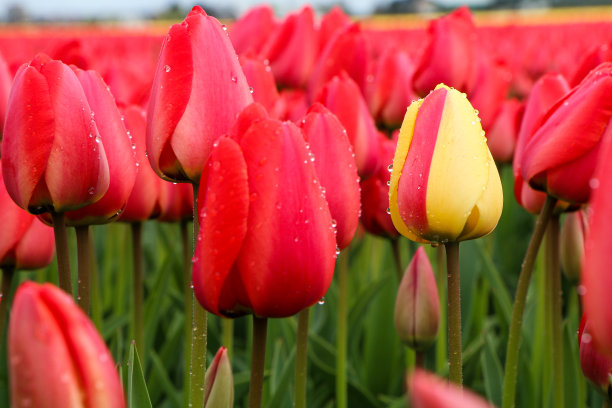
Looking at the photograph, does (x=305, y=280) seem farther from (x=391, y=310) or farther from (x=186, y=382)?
(x=391, y=310)

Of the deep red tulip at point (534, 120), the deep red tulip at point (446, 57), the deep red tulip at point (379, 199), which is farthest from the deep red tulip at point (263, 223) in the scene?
the deep red tulip at point (446, 57)

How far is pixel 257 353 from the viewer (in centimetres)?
80

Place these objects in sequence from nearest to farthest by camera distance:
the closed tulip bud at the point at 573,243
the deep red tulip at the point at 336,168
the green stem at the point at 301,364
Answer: the deep red tulip at the point at 336,168, the green stem at the point at 301,364, the closed tulip bud at the point at 573,243

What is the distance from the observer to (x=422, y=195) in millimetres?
849

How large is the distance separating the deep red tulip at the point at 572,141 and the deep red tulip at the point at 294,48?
45.7 inches

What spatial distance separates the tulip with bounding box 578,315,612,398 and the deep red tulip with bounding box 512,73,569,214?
342 millimetres

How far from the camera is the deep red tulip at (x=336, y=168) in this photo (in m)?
0.95

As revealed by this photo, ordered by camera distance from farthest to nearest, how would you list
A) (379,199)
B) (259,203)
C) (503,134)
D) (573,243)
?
(503,134)
(379,199)
(573,243)
(259,203)

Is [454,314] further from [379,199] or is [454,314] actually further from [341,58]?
[341,58]

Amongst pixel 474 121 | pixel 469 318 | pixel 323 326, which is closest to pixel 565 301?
pixel 469 318

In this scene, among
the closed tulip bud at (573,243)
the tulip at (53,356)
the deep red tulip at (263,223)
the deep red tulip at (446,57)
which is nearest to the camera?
the tulip at (53,356)

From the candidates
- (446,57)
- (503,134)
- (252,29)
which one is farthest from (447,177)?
(252,29)

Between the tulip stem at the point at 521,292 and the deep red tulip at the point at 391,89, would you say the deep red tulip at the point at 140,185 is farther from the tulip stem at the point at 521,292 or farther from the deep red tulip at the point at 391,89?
the deep red tulip at the point at 391,89

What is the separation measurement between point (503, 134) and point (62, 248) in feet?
4.48
